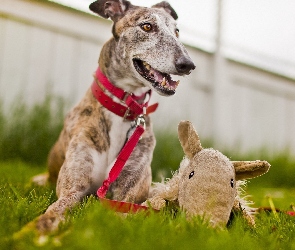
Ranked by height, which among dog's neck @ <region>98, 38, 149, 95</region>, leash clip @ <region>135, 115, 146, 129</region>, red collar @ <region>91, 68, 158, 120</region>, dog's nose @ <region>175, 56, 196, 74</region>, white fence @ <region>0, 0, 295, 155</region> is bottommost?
white fence @ <region>0, 0, 295, 155</region>

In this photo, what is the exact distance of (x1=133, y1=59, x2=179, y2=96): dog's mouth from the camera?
1.90 m

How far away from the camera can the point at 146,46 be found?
204 cm

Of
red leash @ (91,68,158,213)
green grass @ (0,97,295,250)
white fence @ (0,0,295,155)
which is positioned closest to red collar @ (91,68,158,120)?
red leash @ (91,68,158,213)

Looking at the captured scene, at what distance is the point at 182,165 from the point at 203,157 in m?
0.26

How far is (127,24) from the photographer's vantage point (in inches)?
84.7

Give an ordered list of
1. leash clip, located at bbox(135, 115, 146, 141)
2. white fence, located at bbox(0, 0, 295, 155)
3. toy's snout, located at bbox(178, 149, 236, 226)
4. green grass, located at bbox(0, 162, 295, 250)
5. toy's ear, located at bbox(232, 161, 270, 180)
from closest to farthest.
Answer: green grass, located at bbox(0, 162, 295, 250) < toy's snout, located at bbox(178, 149, 236, 226) < toy's ear, located at bbox(232, 161, 270, 180) < leash clip, located at bbox(135, 115, 146, 141) < white fence, located at bbox(0, 0, 295, 155)

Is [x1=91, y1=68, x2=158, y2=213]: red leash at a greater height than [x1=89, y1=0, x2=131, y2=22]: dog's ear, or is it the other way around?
[x1=89, y1=0, x2=131, y2=22]: dog's ear

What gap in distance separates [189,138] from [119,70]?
0.60 meters

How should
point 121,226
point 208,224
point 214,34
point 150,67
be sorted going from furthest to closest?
1. point 214,34
2. point 150,67
3. point 208,224
4. point 121,226

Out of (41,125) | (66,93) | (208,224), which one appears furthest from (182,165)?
(66,93)

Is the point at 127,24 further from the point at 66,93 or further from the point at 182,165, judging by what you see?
the point at 66,93

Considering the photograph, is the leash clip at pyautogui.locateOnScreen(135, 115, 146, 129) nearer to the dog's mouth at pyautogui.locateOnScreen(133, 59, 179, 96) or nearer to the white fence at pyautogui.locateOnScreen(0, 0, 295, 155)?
the dog's mouth at pyautogui.locateOnScreen(133, 59, 179, 96)

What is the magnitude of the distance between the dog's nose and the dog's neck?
0.25 meters

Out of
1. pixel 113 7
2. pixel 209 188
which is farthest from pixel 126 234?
pixel 113 7
